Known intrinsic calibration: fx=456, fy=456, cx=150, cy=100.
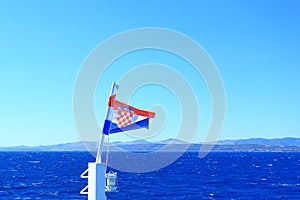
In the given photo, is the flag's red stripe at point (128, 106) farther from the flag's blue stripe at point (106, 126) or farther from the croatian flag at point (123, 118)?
the flag's blue stripe at point (106, 126)

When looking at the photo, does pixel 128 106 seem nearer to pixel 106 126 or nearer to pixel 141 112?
pixel 141 112

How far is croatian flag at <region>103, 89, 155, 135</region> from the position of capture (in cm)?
1140

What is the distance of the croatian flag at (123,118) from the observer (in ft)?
37.4

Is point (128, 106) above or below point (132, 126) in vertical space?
above

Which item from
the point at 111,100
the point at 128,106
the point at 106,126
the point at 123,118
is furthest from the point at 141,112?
the point at 106,126

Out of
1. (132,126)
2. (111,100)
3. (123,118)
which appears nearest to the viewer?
(111,100)

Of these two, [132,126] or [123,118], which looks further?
[132,126]

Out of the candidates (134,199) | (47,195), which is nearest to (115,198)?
(134,199)

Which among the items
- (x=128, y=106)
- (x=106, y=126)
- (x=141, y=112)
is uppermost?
(x=128, y=106)

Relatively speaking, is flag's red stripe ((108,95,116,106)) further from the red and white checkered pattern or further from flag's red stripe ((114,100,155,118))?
the red and white checkered pattern

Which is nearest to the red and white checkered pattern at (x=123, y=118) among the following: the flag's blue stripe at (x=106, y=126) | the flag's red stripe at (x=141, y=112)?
the flag's red stripe at (x=141, y=112)

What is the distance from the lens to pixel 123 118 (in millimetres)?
11570

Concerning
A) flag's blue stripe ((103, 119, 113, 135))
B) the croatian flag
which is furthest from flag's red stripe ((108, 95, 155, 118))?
flag's blue stripe ((103, 119, 113, 135))

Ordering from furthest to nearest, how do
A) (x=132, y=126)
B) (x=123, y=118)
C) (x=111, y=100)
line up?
1. (x=132, y=126)
2. (x=123, y=118)
3. (x=111, y=100)
